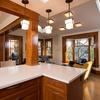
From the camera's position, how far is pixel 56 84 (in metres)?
1.51

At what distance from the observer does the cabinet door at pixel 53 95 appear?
4.80 ft

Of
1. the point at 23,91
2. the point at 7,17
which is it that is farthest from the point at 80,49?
the point at 23,91

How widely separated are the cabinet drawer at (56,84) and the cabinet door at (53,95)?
5cm

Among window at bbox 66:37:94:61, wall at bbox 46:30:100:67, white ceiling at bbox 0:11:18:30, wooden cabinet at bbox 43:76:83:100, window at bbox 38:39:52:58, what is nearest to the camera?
wooden cabinet at bbox 43:76:83:100

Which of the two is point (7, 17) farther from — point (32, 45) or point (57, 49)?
point (57, 49)

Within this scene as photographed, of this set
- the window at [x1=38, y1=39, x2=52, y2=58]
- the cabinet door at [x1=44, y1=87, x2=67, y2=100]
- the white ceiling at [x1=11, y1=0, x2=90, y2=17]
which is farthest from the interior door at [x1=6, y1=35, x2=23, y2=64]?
the cabinet door at [x1=44, y1=87, x2=67, y2=100]

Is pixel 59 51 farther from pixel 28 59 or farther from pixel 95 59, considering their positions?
Answer: pixel 28 59

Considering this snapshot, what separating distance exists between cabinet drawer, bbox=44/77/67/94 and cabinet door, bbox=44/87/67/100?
0.05m

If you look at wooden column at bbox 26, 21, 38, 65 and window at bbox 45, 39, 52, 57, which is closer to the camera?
wooden column at bbox 26, 21, 38, 65

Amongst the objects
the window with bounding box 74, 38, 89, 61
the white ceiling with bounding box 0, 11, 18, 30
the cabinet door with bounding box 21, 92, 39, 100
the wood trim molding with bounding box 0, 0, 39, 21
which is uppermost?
the white ceiling with bounding box 0, 11, 18, 30

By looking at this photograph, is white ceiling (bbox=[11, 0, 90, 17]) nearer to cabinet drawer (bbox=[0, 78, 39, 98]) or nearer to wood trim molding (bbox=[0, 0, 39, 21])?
wood trim molding (bbox=[0, 0, 39, 21])

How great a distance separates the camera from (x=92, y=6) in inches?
106

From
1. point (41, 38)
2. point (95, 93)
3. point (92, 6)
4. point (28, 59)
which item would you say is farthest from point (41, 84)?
point (41, 38)

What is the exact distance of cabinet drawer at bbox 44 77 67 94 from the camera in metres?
1.42
